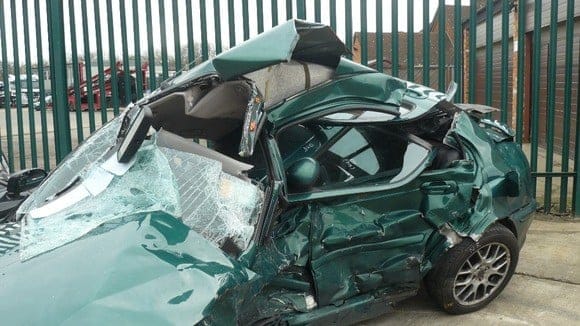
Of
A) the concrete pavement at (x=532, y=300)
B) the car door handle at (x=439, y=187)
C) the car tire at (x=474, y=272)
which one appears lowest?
the concrete pavement at (x=532, y=300)

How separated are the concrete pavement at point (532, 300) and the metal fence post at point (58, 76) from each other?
178 inches

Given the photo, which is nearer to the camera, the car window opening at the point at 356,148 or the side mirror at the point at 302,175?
the side mirror at the point at 302,175

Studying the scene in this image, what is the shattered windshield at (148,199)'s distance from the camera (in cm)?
256

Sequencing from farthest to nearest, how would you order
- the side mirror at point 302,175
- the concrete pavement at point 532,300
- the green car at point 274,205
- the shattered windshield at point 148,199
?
the concrete pavement at point 532,300 → the side mirror at point 302,175 → the shattered windshield at point 148,199 → the green car at point 274,205

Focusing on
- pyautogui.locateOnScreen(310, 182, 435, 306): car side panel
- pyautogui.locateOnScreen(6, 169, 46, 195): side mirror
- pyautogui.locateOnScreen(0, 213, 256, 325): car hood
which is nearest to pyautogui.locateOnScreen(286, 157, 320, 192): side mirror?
pyautogui.locateOnScreen(310, 182, 435, 306): car side panel

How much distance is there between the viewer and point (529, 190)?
418 cm

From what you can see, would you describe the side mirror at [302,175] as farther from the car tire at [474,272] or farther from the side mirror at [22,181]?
the side mirror at [22,181]

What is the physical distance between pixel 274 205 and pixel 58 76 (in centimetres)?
474

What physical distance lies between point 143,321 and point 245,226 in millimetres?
797

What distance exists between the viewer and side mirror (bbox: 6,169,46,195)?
13.8 feet

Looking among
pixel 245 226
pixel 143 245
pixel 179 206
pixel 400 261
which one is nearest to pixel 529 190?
pixel 400 261

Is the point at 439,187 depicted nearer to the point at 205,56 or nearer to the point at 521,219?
the point at 521,219

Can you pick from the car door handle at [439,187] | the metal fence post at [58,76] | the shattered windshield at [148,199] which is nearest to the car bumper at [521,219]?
the car door handle at [439,187]

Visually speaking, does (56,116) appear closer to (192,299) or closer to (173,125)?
(173,125)
